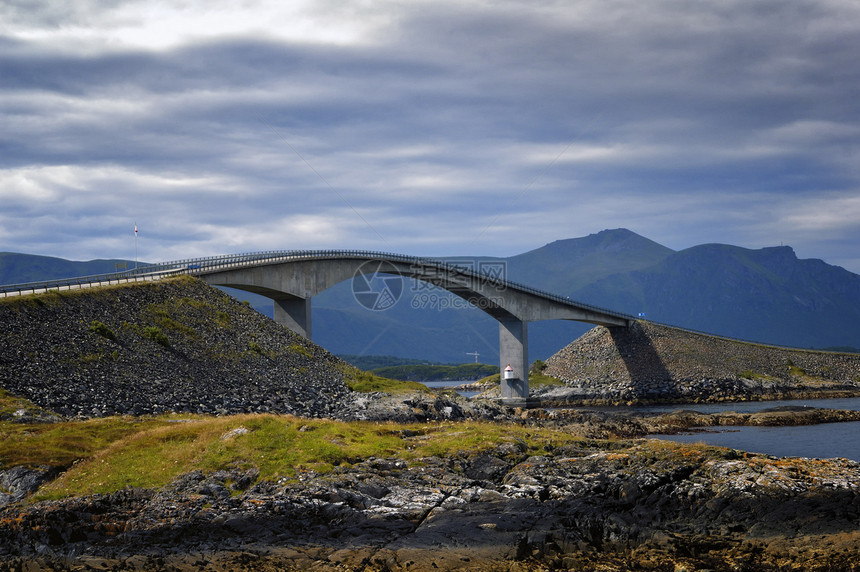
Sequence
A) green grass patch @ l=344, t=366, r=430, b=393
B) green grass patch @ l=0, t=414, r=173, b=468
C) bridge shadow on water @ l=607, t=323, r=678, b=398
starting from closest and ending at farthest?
green grass patch @ l=0, t=414, r=173, b=468 < green grass patch @ l=344, t=366, r=430, b=393 < bridge shadow on water @ l=607, t=323, r=678, b=398

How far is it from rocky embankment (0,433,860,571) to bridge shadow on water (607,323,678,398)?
296 ft

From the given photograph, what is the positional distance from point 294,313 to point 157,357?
3201 cm

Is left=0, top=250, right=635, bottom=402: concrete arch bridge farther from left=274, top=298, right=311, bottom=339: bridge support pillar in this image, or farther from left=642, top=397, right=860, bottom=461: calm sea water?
left=642, top=397, right=860, bottom=461: calm sea water

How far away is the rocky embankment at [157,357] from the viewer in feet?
150

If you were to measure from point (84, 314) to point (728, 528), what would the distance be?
158 ft

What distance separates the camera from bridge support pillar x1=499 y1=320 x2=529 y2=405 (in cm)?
11761

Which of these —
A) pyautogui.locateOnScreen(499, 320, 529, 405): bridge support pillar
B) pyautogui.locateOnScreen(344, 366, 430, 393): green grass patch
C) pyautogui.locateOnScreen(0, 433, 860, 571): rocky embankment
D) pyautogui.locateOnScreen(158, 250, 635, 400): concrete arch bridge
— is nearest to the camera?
pyautogui.locateOnScreen(0, 433, 860, 571): rocky embankment

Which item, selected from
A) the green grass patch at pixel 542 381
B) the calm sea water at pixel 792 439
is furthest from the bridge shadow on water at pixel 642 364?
the calm sea water at pixel 792 439

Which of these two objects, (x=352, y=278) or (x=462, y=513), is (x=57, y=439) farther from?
(x=352, y=278)

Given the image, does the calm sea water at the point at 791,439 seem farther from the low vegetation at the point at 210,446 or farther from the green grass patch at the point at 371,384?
the green grass patch at the point at 371,384

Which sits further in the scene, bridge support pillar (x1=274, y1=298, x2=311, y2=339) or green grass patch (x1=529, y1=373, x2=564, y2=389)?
green grass patch (x1=529, y1=373, x2=564, y2=389)

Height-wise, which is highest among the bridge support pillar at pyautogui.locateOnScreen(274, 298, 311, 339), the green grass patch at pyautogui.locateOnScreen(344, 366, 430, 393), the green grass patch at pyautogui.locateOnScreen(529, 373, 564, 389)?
the bridge support pillar at pyautogui.locateOnScreen(274, 298, 311, 339)

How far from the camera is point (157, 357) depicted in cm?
5500

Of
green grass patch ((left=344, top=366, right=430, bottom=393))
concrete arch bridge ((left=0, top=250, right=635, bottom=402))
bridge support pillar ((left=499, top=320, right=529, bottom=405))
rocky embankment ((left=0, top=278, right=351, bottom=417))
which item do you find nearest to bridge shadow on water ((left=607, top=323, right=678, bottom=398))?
concrete arch bridge ((left=0, top=250, right=635, bottom=402))
